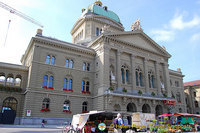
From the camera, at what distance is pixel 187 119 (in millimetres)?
28219

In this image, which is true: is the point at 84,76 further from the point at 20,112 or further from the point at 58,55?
the point at 20,112

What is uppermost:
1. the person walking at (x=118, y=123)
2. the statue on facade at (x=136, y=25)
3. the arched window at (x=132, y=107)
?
the statue on facade at (x=136, y=25)

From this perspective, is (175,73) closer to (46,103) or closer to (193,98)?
(193,98)

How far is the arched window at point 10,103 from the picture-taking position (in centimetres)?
3178

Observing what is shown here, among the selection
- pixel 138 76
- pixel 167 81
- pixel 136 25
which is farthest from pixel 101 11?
Answer: pixel 167 81

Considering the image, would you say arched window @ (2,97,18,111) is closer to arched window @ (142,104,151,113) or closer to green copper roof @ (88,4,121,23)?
arched window @ (142,104,151,113)

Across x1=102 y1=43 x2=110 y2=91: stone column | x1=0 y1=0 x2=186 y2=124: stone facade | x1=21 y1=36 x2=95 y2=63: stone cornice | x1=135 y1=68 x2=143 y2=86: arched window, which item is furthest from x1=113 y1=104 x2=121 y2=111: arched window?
x1=21 y1=36 x2=95 y2=63: stone cornice

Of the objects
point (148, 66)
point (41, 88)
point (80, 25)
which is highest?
point (80, 25)

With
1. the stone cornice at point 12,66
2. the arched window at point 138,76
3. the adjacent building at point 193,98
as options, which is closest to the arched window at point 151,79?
the arched window at point 138,76

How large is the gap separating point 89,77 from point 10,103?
16099mm

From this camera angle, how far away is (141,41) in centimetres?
4338

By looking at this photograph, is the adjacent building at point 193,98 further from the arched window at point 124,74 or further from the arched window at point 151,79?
the arched window at point 124,74

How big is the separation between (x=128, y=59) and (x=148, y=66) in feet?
22.6

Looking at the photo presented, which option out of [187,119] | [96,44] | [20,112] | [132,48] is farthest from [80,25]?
[187,119]
